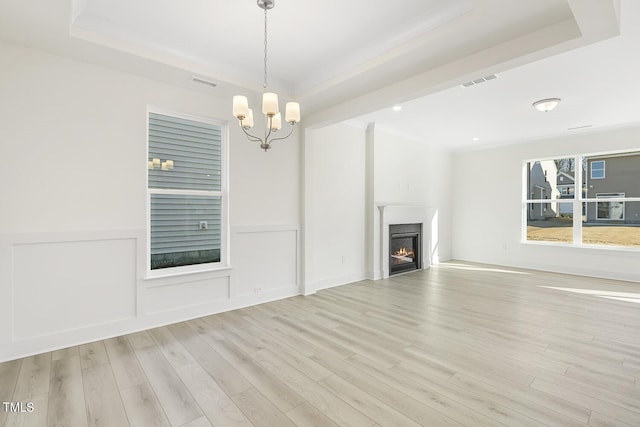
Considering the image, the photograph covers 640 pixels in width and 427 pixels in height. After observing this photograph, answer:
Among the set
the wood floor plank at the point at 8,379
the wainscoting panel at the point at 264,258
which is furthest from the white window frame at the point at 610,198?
the wood floor plank at the point at 8,379

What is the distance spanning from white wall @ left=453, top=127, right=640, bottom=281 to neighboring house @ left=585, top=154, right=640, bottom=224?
0.32 metres

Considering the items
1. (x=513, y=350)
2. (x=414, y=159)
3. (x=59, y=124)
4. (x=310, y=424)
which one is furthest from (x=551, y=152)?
(x=59, y=124)

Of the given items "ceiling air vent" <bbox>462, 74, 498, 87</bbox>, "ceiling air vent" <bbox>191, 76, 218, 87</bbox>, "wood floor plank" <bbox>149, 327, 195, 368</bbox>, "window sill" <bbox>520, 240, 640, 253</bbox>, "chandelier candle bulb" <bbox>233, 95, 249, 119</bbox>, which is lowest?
"wood floor plank" <bbox>149, 327, 195, 368</bbox>

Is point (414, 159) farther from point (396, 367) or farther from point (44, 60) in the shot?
point (44, 60)

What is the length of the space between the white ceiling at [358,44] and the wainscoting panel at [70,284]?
1.84 metres

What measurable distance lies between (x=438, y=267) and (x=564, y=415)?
513cm

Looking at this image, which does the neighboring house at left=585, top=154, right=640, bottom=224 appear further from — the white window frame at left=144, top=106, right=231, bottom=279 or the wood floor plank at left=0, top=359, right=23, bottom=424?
the wood floor plank at left=0, top=359, right=23, bottom=424

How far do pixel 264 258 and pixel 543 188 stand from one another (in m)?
6.34

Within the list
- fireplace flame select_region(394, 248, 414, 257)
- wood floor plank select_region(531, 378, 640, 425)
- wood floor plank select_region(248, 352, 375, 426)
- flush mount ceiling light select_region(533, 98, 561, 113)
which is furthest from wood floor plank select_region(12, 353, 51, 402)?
flush mount ceiling light select_region(533, 98, 561, 113)

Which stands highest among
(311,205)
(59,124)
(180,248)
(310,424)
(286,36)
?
(286,36)

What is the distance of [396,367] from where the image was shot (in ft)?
8.13

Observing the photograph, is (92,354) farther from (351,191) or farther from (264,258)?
(351,191)

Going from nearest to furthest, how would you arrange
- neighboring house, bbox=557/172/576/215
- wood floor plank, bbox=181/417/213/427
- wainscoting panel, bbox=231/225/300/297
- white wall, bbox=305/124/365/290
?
wood floor plank, bbox=181/417/213/427
wainscoting panel, bbox=231/225/300/297
white wall, bbox=305/124/365/290
neighboring house, bbox=557/172/576/215

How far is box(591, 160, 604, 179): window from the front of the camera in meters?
6.00
